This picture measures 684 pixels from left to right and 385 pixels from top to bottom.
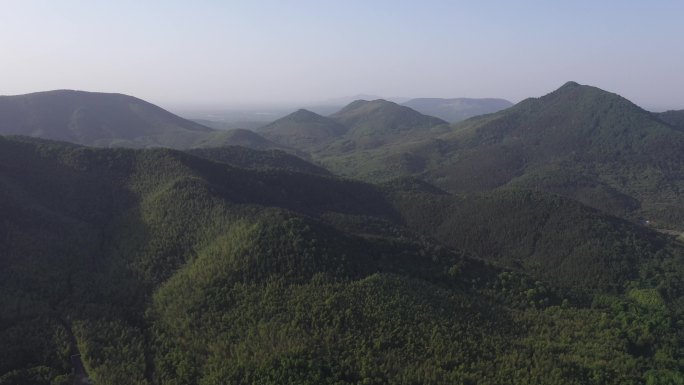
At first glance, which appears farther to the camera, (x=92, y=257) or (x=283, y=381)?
(x=92, y=257)

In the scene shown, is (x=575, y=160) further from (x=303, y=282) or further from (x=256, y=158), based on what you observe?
(x=303, y=282)

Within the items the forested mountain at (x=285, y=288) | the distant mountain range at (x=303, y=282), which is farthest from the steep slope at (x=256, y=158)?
the forested mountain at (x=285, y=288)

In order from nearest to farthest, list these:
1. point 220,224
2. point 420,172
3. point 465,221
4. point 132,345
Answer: point 132,345, point 220,224, point 465,221, point 420,172

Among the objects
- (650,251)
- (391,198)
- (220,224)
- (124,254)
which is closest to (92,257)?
(124,254)

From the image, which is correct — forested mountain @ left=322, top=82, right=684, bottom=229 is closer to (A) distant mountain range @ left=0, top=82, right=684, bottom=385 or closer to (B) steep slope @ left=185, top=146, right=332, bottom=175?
(B) steep slope @ left=185, top=146, right=332, bottom=175

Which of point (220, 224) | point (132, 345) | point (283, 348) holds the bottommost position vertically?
point (132, 345)

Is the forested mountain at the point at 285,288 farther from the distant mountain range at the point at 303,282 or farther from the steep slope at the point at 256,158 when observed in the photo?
the steep slope at the point at 256,158

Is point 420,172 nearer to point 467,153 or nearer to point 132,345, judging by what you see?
point 467,153
